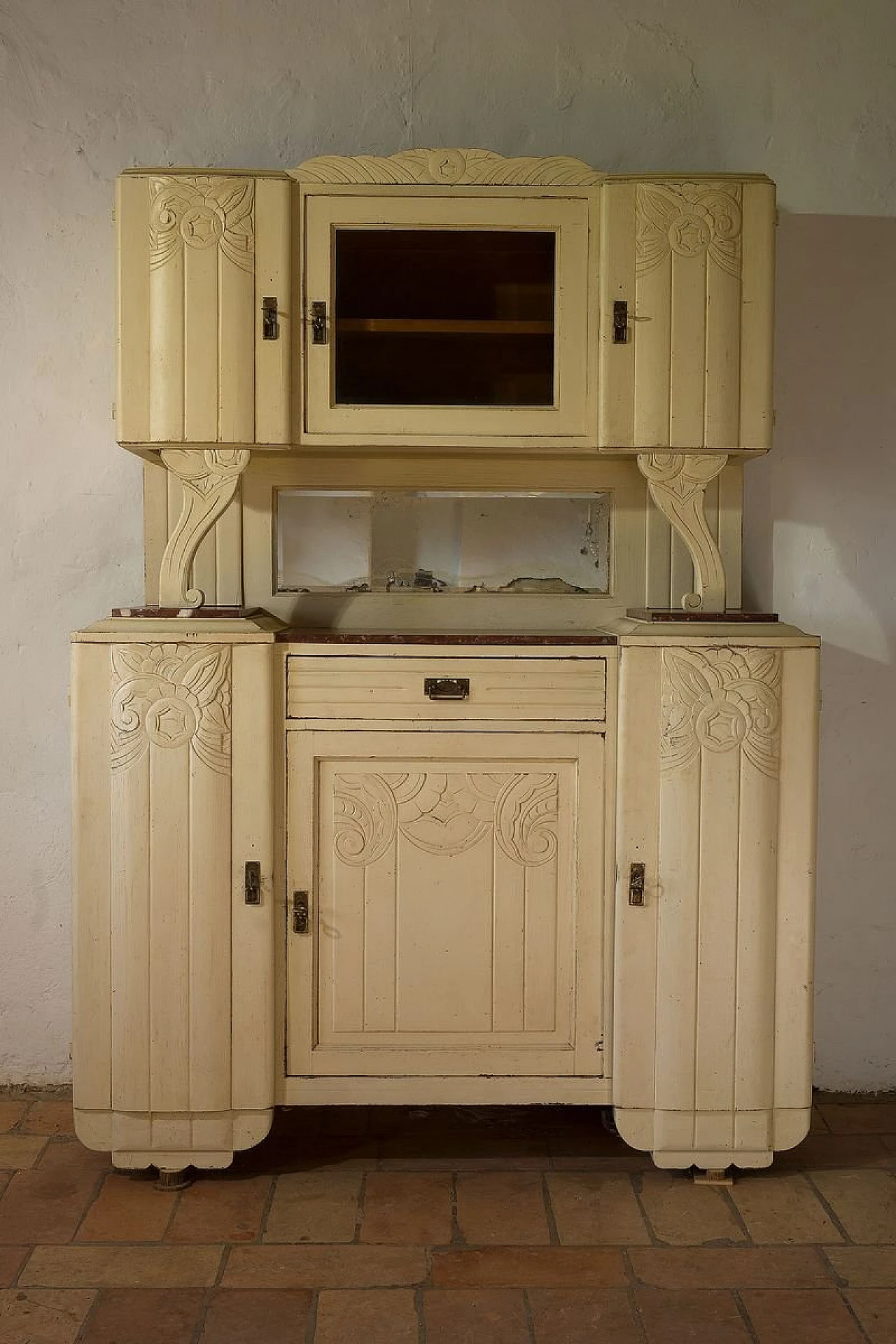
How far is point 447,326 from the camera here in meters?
2.66

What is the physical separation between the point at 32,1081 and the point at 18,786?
0.75 m

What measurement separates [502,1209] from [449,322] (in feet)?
6.12

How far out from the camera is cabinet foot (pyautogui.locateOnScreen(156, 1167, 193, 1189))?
262 cm

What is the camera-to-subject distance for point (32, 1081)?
3.12 meters

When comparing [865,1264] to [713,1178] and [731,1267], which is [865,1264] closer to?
[731,1267]

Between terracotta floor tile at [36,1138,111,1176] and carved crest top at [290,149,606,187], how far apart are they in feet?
7.22

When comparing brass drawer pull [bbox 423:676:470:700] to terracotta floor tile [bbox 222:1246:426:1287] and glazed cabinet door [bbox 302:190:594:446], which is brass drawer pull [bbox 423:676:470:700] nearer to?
glazed cabinet door [bbox 302:190:594:446]

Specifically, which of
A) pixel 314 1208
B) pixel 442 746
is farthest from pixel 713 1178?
pixel 442 746

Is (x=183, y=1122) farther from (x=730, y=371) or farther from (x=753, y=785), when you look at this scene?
(x=730, y=371)

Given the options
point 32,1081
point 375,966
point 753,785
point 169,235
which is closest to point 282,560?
point 169,235

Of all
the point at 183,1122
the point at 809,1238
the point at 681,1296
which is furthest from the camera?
the point at 183,1122

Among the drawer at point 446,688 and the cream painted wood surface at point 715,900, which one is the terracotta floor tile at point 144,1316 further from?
the drawer at point 446,688

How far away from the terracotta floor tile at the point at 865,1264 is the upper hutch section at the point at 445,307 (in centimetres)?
163

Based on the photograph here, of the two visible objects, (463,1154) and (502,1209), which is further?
(463,1154)
